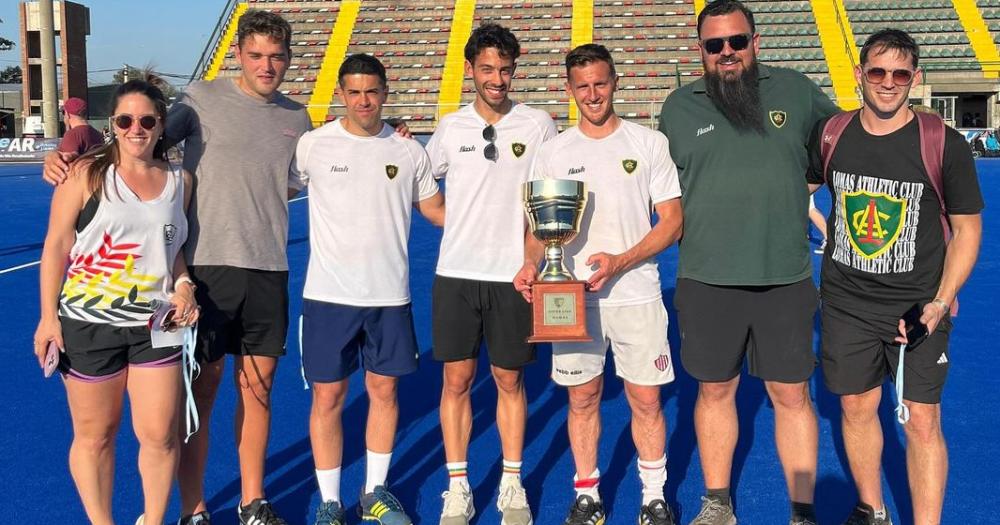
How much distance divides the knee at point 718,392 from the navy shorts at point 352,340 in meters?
1.21

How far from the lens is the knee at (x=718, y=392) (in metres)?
3.66

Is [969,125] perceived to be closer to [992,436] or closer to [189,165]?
[992,436]

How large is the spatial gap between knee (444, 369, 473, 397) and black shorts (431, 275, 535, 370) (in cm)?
7

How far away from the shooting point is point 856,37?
30125 mm

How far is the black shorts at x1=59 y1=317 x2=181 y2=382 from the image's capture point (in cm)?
311

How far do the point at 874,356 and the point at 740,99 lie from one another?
1101mm

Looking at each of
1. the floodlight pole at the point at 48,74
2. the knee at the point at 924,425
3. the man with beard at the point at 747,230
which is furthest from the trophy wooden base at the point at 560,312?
the floodlight pole at the point at 48,74

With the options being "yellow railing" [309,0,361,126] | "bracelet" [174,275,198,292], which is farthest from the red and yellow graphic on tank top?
"yellow railing" [309,0,361,126]

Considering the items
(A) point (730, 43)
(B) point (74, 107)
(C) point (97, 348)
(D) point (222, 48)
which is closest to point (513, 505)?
(C) point (97, 348)

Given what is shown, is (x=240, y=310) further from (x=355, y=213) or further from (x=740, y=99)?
(x=740, y=99)

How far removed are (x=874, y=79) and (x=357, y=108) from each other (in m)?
1.97

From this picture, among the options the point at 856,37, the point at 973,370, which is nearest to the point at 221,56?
the point at 856,37

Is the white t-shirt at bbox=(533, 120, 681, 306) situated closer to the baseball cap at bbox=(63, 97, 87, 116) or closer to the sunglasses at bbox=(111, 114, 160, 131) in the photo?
the sunglasses at bbox=(111, 114, 160, 131)

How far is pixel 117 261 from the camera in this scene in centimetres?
315
